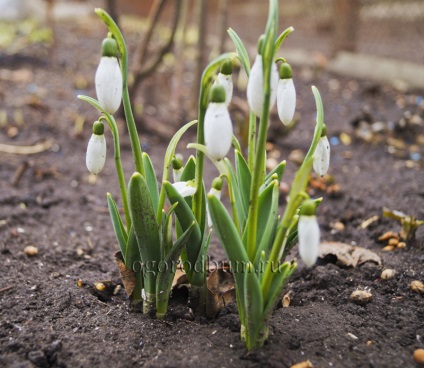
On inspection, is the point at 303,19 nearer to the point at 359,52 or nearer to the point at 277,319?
the point at 359,52

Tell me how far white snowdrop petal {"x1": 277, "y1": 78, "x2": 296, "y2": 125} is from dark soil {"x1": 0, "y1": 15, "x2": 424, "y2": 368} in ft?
2.12

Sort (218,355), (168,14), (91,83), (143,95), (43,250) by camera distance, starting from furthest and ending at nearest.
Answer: (168,14)
(91,83)
(143,95)
(43,250)
(218,355)

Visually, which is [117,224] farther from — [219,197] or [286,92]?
[286,92]

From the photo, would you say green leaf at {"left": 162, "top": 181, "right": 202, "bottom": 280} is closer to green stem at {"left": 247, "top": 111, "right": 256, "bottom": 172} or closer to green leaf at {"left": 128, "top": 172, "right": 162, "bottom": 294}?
green leaf at {"left": 128, "top": 172, "right": 162, "bottom": 294}

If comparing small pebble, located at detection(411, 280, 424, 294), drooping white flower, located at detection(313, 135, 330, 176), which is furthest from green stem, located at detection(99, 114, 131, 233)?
small pebble, located at detection(411, 280, 424, 294)

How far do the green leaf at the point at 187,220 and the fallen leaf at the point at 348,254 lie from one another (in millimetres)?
702

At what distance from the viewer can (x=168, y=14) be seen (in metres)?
7.75

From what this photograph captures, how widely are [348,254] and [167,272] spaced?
871 mm

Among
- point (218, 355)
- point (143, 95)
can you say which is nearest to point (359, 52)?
point (143, 95)

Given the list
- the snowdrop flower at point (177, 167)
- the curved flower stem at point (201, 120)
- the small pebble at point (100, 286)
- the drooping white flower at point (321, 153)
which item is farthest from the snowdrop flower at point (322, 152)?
the small pebble at point (100, 286)

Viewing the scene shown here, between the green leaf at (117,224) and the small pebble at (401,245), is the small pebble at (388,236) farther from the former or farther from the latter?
the green leaf at (117,224)

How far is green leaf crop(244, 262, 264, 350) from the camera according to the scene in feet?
4.35

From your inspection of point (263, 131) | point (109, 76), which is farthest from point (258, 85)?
point (109, 76)

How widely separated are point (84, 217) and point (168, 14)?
5.76m
